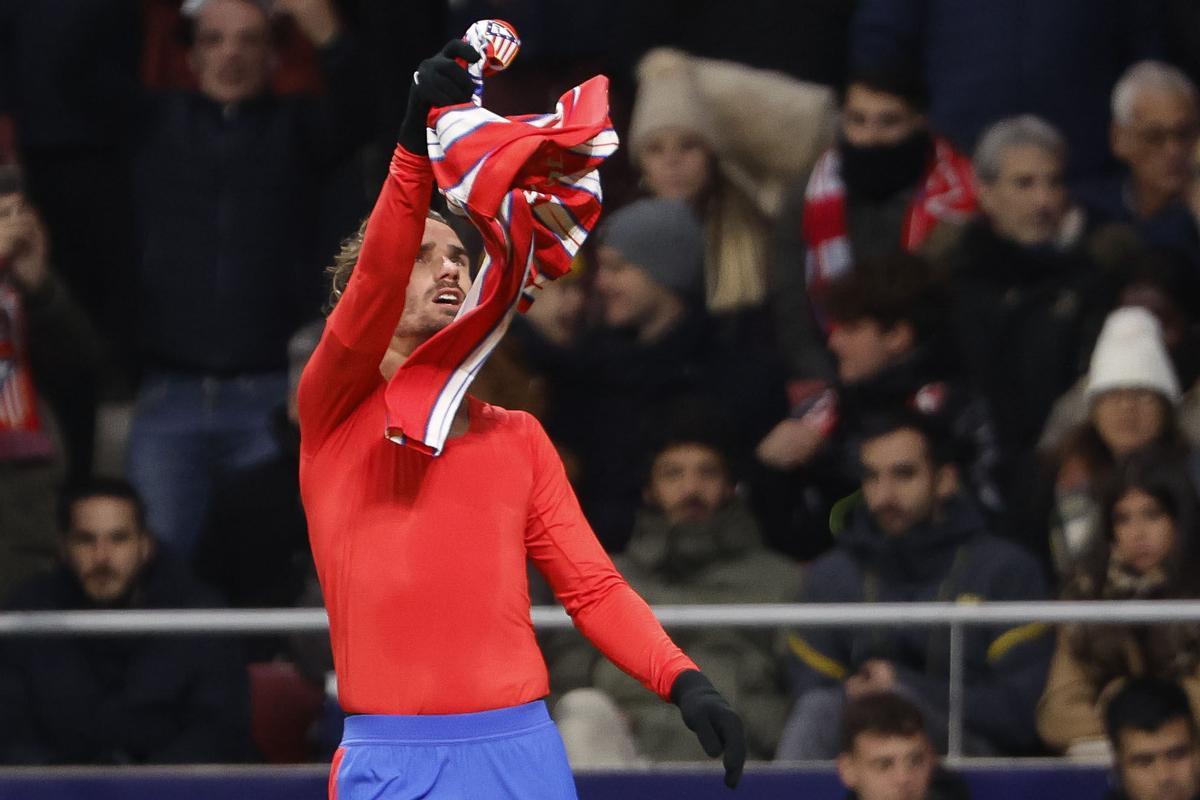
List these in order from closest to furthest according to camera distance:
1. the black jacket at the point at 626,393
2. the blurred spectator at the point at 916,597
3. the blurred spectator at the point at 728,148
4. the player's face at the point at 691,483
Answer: the blurred spectator at the point at 916,597
the player's face at the point at 691,483
the black jacket at the point at 626,393
the blurred spectator at the point at 728,148

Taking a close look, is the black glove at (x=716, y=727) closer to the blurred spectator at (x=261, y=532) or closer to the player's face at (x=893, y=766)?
the player's face at (x=893, y=766)

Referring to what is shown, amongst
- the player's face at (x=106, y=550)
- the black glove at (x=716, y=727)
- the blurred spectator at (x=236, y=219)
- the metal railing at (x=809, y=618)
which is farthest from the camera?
the blurred spectator at (x=236, y=219)

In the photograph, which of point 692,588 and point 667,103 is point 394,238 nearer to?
point 692,588

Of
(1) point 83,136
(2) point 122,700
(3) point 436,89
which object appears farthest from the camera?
(1) point 83,136

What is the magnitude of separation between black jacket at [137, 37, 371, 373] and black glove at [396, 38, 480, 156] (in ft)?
9.73

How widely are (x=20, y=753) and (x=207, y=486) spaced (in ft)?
3.22

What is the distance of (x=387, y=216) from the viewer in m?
3.07

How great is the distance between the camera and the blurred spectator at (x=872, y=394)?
5.36 meters

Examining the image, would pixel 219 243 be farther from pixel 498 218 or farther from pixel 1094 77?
pixel 498 218

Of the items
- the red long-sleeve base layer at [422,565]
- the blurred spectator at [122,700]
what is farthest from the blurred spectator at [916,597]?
the red long-sleeve base layer at [422,565]

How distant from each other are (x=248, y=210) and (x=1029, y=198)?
80.0 inches

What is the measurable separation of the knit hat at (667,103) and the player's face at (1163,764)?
6.56 feet

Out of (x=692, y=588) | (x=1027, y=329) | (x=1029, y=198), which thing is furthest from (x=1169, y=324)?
(x=692, y=588)

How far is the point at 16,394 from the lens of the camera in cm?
605
